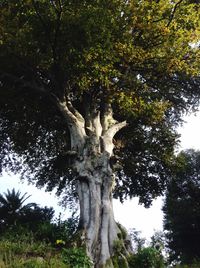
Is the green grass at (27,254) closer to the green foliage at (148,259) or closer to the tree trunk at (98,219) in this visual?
the tree trunk at (98,219)

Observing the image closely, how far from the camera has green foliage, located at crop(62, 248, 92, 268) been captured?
13266 mm

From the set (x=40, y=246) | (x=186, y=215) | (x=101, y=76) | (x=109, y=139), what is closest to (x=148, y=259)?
(x=40, y=246)

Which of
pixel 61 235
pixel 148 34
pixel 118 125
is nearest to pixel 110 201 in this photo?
pixel 61 235

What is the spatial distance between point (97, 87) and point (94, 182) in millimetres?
5712

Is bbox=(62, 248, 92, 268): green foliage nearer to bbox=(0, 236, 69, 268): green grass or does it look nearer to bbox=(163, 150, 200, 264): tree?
bbox=(0, 236, 69, 268): green grass

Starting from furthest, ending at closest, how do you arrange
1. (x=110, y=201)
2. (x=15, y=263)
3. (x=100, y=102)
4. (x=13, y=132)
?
1. (x=13, y=132)
2. (x=100, y=102)
3. (x=110, y=201)
4. (x=15, y=263)

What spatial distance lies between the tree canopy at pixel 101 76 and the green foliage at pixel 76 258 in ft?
16.3

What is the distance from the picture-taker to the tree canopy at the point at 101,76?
1658 centimetres

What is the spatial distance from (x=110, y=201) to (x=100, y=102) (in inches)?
253

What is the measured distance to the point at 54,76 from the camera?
760 inches

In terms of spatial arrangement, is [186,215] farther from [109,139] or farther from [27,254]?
[27,254]

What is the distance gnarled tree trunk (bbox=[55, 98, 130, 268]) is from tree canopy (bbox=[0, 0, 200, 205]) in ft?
2.39

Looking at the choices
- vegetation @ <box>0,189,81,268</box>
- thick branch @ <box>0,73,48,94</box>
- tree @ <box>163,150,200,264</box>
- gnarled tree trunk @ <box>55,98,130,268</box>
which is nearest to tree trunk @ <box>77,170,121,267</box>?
gnarled tree trunk @ <box>55,98,130,268</box>

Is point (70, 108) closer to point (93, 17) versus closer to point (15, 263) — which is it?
point (93, 17)
